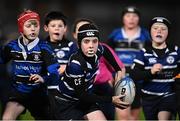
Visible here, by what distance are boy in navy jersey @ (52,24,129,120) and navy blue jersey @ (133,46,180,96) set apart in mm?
882

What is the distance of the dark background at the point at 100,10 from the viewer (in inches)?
674

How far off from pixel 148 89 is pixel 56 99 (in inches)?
55.0

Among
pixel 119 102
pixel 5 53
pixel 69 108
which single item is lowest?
pixel 69 108

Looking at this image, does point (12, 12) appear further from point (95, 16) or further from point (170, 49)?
point (170, 49)

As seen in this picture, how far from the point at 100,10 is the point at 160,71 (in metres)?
9.13

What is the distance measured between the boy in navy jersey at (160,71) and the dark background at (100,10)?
8110 millimetres

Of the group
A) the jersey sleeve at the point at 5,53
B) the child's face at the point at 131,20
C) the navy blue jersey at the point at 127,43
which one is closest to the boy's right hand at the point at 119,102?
the jersey sleeve at the point at 5,53

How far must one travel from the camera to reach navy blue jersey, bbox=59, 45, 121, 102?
7852mm

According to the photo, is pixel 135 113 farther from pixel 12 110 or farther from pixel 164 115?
pixel 12 110

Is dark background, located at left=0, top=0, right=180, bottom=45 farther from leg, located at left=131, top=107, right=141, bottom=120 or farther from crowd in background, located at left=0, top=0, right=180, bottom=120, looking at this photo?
leg, located at left=131, top=107, right=141, bottom=120

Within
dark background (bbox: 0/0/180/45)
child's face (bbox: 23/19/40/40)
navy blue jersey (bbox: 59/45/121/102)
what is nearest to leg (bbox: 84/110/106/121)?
navy blue jersey (bbox: 59/45/121/102)

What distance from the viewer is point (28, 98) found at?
8.62 metres

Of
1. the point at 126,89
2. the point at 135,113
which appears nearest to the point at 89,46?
the point at 126,89

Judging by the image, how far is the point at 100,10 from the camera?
58.0 ft
